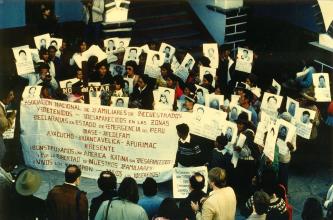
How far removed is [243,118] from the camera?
29.0 feet

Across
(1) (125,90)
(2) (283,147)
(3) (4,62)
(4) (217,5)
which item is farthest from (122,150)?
(4) (217,5)

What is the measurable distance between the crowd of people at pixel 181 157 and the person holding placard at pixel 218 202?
0.4 inches

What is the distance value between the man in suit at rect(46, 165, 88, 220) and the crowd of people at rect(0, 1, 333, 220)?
0.01 meters

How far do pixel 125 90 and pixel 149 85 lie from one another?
41cm

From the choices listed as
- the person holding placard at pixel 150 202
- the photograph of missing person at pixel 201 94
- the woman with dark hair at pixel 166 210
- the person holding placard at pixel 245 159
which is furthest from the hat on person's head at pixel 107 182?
the photograph of missing person at pixel 201 94

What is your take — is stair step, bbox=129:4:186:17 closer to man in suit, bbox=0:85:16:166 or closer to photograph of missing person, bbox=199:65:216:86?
photograph of missing person, bbox=199:65:216:86

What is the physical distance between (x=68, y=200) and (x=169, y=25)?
320 inches

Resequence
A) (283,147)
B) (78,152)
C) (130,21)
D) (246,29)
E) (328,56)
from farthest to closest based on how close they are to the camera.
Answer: (246,29), (130,21), (328,56), (78,152), (283,147)

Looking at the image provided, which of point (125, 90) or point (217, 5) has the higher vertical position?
point (217, 5)

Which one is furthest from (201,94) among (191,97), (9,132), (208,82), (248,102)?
(9,132)

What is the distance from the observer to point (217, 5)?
1413 cm

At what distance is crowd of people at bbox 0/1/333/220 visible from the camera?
278 inches

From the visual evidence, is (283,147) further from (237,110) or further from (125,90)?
(125,90)

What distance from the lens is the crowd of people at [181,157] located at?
23.1 ft
